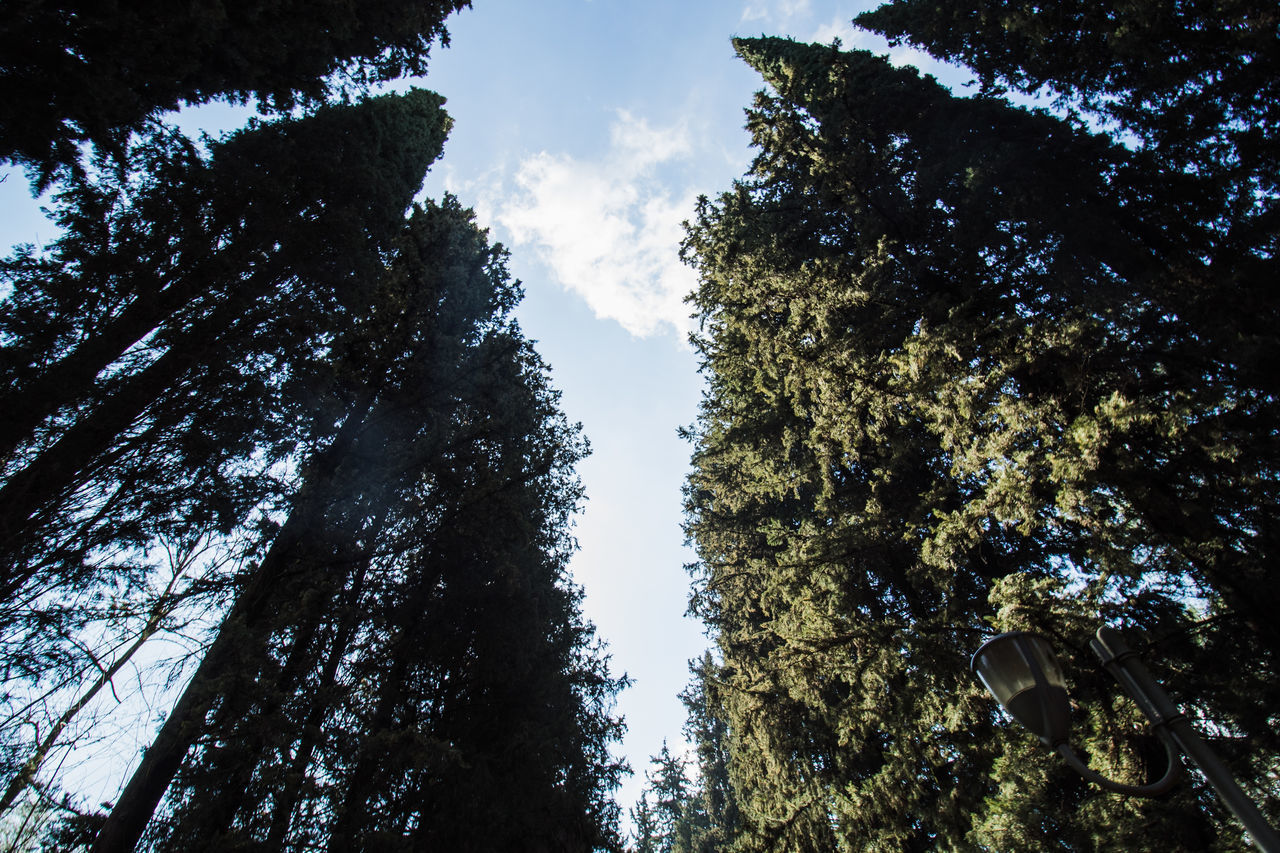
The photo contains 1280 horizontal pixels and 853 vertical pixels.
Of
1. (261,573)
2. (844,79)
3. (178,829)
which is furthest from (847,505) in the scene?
(178,829)

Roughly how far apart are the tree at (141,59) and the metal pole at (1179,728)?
9.11 m

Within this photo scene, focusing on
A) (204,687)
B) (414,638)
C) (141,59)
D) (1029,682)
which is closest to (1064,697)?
(1029,682)

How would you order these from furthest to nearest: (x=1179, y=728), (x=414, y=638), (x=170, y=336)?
(x=414, y=638) < (x=170, y=336) < (x=1179, y=728)

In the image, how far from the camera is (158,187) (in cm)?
774

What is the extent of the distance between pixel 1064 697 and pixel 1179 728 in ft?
1.58

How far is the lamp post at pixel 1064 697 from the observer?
2.62 m

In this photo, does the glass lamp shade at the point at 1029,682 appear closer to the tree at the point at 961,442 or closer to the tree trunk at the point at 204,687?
the tree at the point at 961,442

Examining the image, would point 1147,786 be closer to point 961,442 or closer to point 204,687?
point 961,442

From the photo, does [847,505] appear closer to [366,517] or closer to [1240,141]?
[1240,141]

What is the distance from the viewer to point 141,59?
5863 millimetres

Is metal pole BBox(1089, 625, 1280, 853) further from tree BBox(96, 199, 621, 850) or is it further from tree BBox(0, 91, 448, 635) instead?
tree BBox(0, 91, 448, 635)

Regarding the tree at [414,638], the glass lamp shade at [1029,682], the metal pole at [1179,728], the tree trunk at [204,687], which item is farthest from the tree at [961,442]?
the tree trunk at [204,687]

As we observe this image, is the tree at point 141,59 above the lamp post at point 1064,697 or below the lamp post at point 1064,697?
above

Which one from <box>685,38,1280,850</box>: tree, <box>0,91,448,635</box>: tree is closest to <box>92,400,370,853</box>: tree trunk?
<box>0,91,448,635</box>: tree
